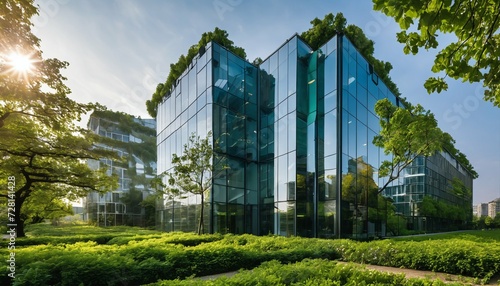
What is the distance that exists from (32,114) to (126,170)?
42.4 m

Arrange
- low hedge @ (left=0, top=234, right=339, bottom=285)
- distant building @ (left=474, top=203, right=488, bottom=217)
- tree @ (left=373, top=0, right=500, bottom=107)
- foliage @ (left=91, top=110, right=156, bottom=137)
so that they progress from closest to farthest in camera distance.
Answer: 1. tree @ (left=373, top=0, right=500, bottom=107)
2. low hedge @ (left=0, top=234, right=339, bottom=285)
3. foliage @ (left=91, top=110, right=156, bottom=137)
4. distant building @ (left=474, top=203, right=488, bottom=217)

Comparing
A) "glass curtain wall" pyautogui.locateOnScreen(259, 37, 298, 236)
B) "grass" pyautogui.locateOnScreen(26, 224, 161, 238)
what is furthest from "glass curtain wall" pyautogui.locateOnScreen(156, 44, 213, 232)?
"glass curtain wall" pyautogui.locateOnScreen(259, 37, 298, 236)

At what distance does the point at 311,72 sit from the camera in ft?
66.1

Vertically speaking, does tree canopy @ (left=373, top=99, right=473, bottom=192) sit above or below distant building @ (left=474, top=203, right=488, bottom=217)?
above

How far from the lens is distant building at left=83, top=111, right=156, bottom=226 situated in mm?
44938

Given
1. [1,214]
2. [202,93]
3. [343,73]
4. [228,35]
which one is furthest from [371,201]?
[1,214]

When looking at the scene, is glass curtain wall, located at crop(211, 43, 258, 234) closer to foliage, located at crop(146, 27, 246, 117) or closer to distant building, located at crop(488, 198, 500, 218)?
foliage, located at crop(146, 27, 246, 117)

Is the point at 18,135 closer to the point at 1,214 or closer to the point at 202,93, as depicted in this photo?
the point at 202,93

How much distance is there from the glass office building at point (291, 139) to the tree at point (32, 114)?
875 centimetres

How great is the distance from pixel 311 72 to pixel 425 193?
28469 millimetres

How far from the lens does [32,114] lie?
10.5 meters

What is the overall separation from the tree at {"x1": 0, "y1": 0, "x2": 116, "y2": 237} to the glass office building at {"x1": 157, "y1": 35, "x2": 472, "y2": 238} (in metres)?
8.75

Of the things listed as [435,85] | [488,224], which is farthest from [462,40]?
[488,224]

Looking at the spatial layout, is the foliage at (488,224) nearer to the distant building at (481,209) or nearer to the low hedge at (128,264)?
the low hedge at (128,264)
